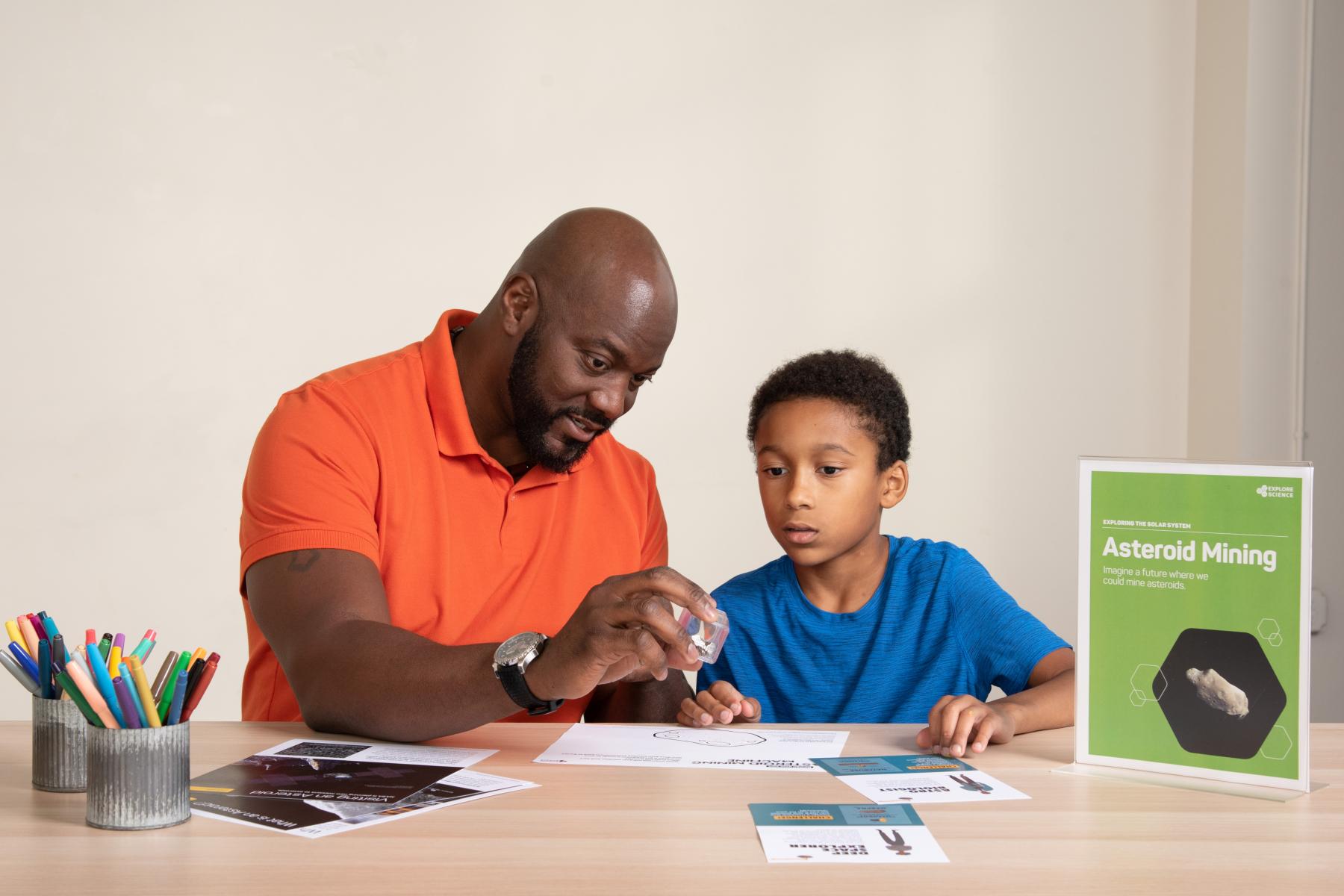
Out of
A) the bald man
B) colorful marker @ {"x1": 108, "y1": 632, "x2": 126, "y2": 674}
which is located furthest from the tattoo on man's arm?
colorful marker @ {"x1": 108, "y1": 632, "x2": 126, "y2": 674}

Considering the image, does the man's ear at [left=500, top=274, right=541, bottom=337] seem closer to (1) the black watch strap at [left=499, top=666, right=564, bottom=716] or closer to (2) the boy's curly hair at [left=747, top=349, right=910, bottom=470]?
(2) the boy's curly hair at [left=747, top=349, right=910, bottom=470]

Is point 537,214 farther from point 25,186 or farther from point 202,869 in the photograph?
point 202,869

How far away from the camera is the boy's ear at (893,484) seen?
1892 mm

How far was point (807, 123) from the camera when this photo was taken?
2873 mm

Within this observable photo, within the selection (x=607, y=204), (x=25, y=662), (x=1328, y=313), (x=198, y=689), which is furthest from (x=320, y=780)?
(x=1328, y=313)

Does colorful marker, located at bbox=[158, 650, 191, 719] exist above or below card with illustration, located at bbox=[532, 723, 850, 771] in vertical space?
above

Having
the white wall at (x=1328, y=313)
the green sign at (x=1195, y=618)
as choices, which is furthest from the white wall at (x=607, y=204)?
the green sign at (x=1195, y=618)

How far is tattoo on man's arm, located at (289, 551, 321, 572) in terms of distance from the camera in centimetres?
137

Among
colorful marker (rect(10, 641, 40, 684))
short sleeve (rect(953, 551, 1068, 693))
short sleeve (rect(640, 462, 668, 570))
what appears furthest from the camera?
short sleeve (rect(640, 462, 668, 570))

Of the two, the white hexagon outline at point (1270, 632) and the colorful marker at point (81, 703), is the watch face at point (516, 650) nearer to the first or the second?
the colorful marker at point (81, 703)

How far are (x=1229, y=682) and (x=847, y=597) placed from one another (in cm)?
78

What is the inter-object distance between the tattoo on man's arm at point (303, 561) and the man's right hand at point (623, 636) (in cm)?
37

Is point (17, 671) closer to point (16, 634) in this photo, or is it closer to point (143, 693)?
point (16, 634)

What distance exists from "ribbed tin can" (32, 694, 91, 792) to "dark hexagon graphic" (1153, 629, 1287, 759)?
1.00 meters
